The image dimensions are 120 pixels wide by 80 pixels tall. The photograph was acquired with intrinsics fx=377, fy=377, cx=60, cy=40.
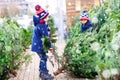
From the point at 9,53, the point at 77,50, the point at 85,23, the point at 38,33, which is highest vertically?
the point at 38,33

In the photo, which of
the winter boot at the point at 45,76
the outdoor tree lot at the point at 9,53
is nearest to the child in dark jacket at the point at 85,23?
the outdoor tree lot at the point at 9,53

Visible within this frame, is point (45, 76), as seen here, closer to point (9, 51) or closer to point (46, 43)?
point (46, 43)

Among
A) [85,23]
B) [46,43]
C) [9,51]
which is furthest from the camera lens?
[85,23]

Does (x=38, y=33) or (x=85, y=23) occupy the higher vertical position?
(x=38, y=33)

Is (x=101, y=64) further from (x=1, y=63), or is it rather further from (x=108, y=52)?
(x=1, y=63)

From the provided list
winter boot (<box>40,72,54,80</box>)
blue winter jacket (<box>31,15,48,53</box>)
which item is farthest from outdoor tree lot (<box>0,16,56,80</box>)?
winter boot (<box>40,72,54,80</box>)

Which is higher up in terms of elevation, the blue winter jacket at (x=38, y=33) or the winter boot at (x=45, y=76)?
the blue winter jacket at (x=38, y=33)

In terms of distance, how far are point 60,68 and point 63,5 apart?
1001cm

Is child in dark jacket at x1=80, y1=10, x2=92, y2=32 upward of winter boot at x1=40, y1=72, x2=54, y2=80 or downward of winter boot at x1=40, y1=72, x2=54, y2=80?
upward

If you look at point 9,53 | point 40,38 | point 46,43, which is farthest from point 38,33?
point 9,53

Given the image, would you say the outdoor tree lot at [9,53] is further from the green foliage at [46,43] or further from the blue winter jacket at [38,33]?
the blue winter jacket at [38,33]

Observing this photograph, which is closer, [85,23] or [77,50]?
[77,50]

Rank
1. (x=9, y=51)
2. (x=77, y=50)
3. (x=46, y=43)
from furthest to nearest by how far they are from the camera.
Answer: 1. (x=77, y=50)
2. (x=46, y=43)
3. (x=9, y=51)

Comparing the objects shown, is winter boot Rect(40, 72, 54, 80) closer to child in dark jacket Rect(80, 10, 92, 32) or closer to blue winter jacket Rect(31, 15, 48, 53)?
blue winter jacket Rect(31, 15, 48, 53)
